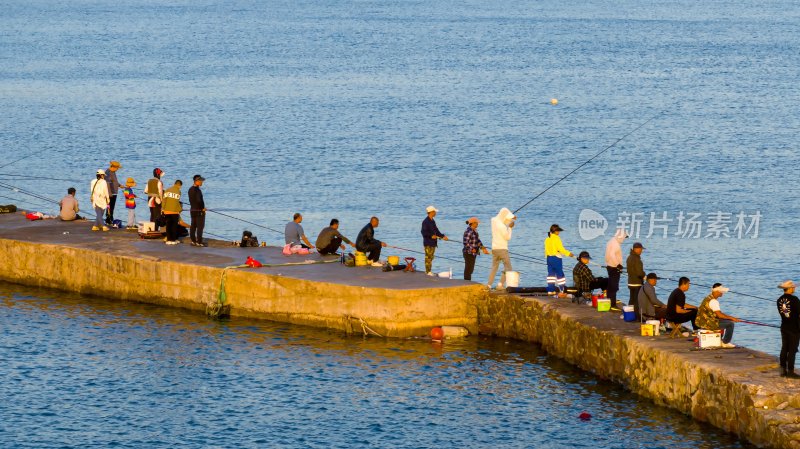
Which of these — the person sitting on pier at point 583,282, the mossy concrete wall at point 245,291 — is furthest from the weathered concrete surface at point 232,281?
the person sitting on pier at point 583,282

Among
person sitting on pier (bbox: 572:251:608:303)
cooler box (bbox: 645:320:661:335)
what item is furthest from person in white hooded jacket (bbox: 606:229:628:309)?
cooler box (bbox: 645:320:661:335)

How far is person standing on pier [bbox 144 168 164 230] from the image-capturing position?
37.7 m

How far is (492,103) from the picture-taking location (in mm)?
91688

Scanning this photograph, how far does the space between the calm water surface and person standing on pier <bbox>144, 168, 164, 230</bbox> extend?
407 cm

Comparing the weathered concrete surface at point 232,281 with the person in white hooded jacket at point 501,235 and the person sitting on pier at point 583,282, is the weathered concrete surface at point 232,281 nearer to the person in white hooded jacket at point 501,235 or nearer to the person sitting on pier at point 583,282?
the person in white hooded jacket at point 501,235

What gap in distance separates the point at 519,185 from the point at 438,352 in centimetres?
3279

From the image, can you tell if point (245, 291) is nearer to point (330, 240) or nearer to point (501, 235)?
point (330, 240)

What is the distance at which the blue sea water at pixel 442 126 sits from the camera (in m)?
54.2

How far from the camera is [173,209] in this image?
3725 cm

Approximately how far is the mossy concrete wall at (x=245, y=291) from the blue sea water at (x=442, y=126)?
1.66m

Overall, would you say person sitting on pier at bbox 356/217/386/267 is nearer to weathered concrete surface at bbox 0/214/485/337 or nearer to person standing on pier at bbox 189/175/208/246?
weathered concrete surface at bbox 0/214/485/337

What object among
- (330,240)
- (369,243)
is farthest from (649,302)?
(330,240)

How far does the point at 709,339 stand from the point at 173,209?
16.3 metres

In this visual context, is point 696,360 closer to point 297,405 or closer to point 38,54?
point 297,405
